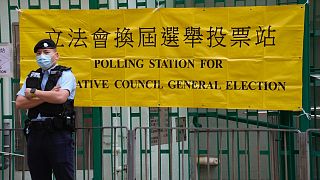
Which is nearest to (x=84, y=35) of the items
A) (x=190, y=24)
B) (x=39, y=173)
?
(x=190, y=24)

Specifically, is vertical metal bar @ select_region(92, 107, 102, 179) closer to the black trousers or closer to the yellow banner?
the yellow banner

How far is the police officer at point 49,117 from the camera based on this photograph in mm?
5062

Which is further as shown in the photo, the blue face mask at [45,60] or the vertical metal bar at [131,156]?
the vertical metal bar at [131,156]

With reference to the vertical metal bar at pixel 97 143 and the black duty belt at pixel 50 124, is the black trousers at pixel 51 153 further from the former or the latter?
the vertical metal bar at pixel 97 143

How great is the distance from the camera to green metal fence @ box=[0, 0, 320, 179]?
19.8 ft

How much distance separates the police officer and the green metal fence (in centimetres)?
100

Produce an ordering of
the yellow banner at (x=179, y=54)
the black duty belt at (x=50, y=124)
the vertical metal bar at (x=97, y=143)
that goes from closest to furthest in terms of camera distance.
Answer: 1. the black duty belt at (x=50, y=124)
2. the yellow banner at (x=179, y=54)
3. the vertical metal bar at (x=97, y=143)

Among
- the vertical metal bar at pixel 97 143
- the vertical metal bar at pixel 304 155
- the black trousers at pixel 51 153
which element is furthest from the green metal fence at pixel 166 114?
the black trousers at pixel 51 153

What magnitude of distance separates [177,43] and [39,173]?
2.15 m

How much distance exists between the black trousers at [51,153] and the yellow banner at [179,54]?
1.13 metres

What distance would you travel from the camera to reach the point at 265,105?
5.86m

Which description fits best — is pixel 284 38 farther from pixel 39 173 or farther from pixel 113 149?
pixel 39 173

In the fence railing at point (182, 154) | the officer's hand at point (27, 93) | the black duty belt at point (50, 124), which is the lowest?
the fence railing at point (182, 154)

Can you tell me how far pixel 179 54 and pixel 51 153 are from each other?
1.92 m
